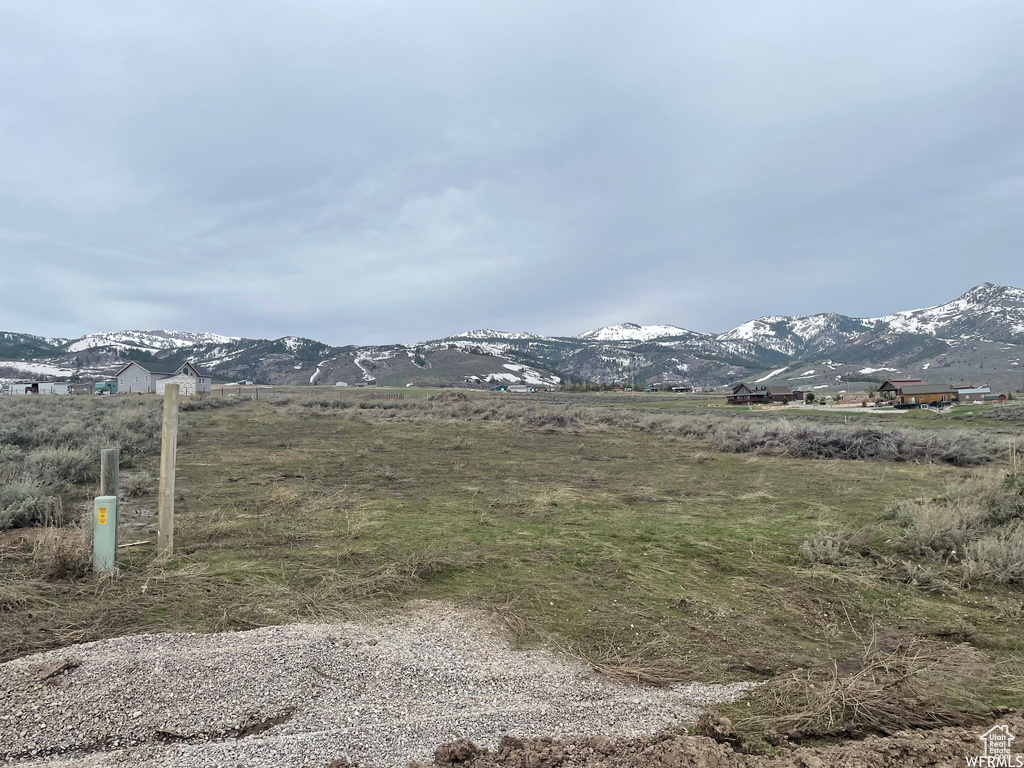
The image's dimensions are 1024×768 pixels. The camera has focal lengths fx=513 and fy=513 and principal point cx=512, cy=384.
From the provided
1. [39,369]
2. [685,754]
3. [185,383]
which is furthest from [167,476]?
[39,369]

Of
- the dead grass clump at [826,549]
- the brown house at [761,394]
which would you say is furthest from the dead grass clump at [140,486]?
the brown house at [761,394]

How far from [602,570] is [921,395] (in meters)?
75.4

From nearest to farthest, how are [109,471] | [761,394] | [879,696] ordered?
[879,696], [109,471], [761,394]

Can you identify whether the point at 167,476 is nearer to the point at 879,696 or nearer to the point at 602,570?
the point at 602,570

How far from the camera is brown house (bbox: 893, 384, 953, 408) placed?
61688 mm

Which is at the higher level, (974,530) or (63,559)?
(974,530)

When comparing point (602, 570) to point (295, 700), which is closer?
point (295, 700)

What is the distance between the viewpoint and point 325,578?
6.29 m

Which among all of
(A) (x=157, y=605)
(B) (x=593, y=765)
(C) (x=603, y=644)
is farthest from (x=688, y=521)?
(A) (x=157, y=605)

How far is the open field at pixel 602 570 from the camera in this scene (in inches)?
187

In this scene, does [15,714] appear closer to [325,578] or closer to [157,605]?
[157,605]

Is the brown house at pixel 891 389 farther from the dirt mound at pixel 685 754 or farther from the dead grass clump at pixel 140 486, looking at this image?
the dead grass clump at pixel 140 486

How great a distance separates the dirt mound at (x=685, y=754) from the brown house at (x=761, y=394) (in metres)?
78.3

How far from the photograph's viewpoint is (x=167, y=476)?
6.76 meters
